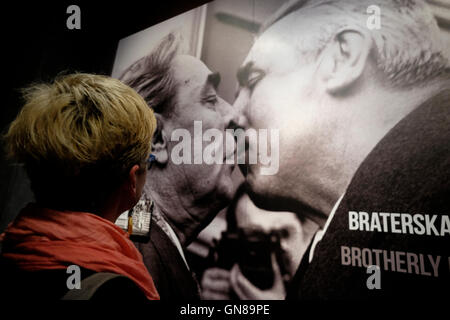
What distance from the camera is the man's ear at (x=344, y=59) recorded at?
1254 millimetres

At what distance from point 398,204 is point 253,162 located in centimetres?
→ 65

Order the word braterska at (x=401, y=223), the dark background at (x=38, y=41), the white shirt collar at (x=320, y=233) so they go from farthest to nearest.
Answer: the dark background at (x=38, y=41) < the white shirt collar at (x=320, y=233) < the word braterska at (x=401, y=223)

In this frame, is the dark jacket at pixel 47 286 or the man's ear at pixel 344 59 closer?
the dark jacket at pixel 47 286

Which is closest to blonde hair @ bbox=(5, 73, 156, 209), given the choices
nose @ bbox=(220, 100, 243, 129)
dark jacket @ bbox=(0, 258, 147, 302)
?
dark jacket @ bbox=(0, 258, 147, 302)

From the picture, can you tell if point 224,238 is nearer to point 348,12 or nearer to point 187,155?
point 187,155

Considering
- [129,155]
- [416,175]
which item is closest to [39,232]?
[129,155]

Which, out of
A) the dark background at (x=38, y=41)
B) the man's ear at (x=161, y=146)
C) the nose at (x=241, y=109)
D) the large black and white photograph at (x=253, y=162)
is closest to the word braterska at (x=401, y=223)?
the large black and white photograph at (x=253, y=162)

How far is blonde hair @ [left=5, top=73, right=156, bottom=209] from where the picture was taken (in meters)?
0.60

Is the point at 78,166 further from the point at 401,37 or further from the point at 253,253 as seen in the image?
the point at 401,37

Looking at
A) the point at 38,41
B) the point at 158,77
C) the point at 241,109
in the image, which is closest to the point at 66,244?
the point at 241,109

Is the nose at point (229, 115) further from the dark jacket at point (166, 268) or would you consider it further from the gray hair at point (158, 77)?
the dark jacket at point (166, 268)

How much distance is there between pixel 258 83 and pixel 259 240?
769 mm

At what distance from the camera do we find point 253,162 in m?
1.49

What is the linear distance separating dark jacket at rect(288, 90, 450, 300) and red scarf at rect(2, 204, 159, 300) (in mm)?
776
